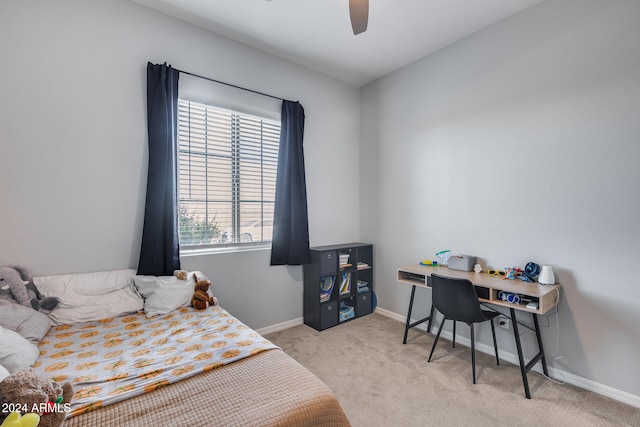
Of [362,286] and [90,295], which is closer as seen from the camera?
[90,295]

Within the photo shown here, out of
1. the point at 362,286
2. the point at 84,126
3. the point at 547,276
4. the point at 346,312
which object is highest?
the point at 84,126

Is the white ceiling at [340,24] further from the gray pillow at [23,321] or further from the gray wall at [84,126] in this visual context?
the gray pillow at [23,321]

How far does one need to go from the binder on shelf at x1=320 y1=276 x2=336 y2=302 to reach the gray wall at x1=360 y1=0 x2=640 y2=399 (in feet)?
3.11

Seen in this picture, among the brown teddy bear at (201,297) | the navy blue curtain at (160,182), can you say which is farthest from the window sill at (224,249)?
the brown teddy bear at (201,297)

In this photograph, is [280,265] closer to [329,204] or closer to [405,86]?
[329,204]

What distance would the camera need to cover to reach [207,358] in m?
1.49

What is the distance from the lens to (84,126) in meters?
2.17

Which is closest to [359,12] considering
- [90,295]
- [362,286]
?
[90,295]

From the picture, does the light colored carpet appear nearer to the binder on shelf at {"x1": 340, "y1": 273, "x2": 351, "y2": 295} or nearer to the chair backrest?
the chair backrest

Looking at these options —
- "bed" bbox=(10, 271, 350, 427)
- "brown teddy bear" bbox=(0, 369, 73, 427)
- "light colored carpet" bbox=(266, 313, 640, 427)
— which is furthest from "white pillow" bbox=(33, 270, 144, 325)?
"light colored carpet" bbox=(266, 313, 640, 427)

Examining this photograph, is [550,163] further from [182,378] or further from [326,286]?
[182,378]

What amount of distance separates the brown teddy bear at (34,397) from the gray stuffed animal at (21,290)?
105 centimetres

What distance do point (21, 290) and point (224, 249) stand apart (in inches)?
54.9

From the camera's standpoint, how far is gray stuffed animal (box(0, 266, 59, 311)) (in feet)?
5.78
